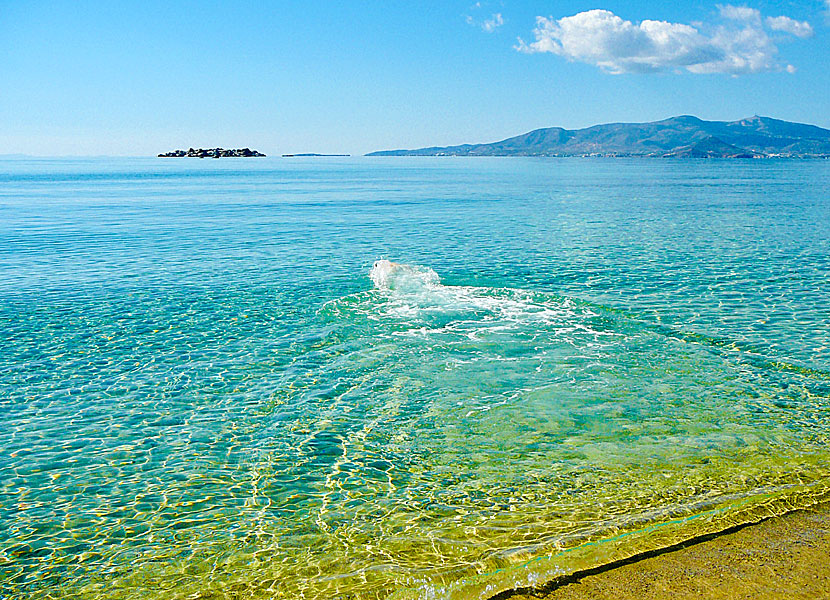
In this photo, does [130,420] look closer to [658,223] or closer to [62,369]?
[62,369]

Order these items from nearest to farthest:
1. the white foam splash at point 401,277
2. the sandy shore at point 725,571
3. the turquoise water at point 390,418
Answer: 1. the sandy shore at point 725,571
2. the turquoise water at point 390,418
3. the white foam splash at point 401,277

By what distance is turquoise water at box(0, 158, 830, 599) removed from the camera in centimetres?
937

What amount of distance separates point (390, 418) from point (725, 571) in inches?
302

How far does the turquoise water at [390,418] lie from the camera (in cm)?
937

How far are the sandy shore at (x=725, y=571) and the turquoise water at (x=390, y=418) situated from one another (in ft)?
1.34

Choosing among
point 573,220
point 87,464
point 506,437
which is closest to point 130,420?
point 87,464

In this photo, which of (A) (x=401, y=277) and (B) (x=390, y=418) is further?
(A) (x=401, y=277)

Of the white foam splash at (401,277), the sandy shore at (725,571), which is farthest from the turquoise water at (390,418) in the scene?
the sandy shore at (725,571)

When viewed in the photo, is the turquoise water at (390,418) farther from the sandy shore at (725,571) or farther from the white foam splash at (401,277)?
the sandy shore at (725,571)

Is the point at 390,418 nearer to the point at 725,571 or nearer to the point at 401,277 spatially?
the point at 725,571

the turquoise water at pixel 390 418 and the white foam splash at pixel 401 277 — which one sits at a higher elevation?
the white foam splash at pixel 401 277

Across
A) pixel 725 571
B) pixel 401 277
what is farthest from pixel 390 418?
pixel 401 277

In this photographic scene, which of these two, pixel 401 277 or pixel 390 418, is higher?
pixel 401 277

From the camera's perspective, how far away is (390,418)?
46.5 feet
